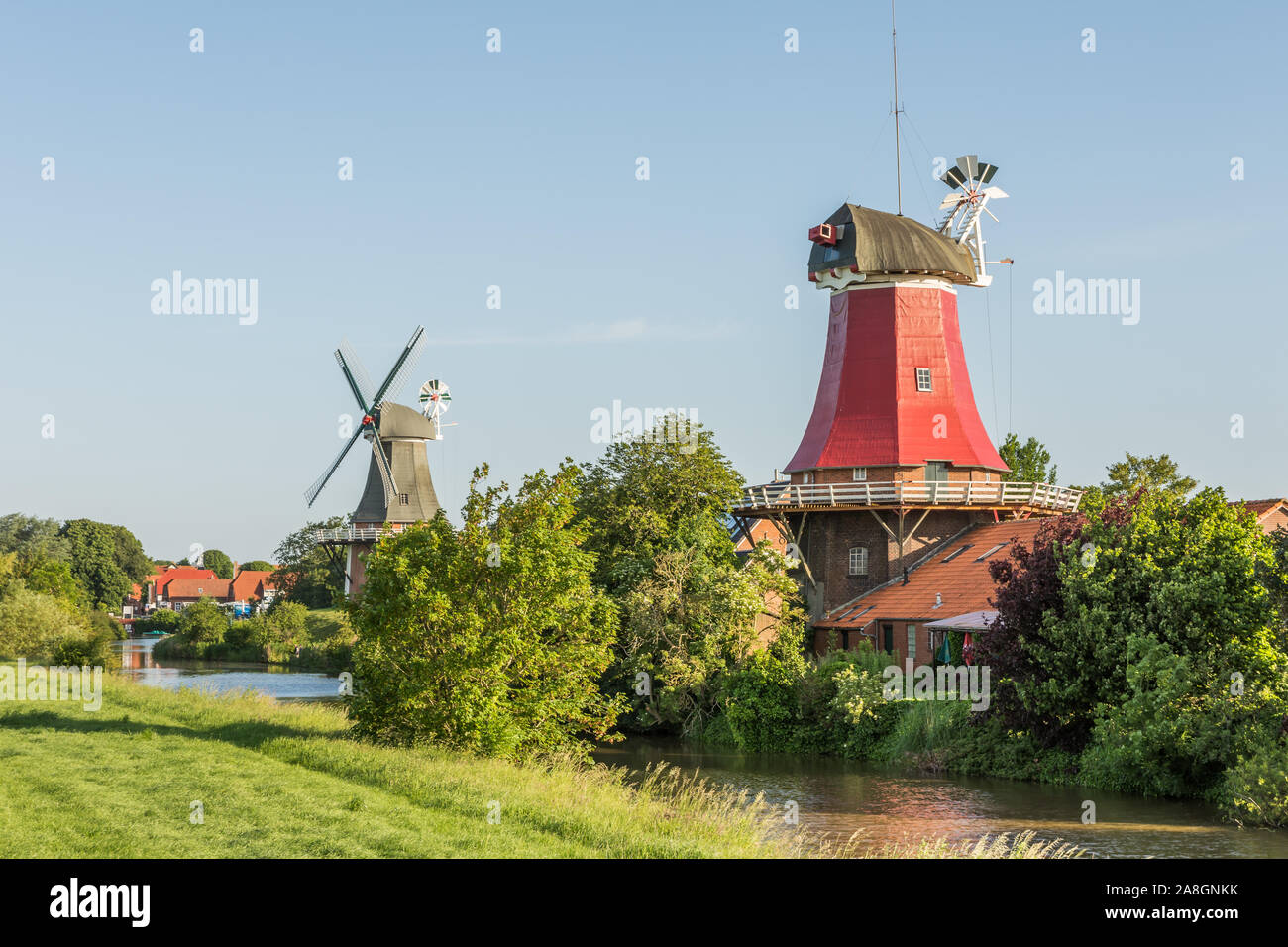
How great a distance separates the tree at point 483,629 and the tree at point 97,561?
7468cm

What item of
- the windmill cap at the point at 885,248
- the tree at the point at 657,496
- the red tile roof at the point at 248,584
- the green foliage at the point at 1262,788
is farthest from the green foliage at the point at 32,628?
the red tile roof at the point at 248,584

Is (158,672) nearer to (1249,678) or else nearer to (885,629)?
(885,629)

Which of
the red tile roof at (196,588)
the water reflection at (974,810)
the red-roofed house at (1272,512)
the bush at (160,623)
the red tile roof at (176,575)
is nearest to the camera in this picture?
the water reflection at (974,810)

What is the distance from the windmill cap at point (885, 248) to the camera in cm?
3884

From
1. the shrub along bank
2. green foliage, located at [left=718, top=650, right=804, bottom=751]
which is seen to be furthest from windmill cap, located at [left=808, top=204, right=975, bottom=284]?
the shrub along bank

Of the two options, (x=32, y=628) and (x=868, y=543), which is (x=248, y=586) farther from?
(x=868, y=543)

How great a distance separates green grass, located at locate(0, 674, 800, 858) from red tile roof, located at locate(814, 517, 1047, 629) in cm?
1295

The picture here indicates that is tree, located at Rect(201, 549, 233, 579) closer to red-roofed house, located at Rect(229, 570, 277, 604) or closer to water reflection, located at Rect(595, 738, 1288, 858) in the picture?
red-roofed house, located at Rect(229, 570, 277, 604)

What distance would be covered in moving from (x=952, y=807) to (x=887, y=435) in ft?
58.8

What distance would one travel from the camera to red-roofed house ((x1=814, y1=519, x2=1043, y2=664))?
32750 mm

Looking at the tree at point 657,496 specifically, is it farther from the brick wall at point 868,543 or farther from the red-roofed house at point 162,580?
the red-roofed house at point 162,580
